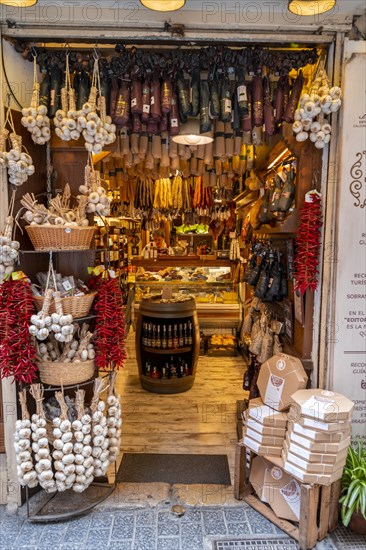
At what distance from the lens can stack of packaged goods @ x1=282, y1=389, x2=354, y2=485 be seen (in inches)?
93.6

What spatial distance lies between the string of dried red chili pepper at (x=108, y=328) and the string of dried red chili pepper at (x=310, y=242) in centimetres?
131

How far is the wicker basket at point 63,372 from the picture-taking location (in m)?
2.58

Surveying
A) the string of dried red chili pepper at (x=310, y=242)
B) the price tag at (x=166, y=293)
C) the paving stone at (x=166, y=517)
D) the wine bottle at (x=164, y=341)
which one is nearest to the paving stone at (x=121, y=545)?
the paving stone at (x=166, y=517)

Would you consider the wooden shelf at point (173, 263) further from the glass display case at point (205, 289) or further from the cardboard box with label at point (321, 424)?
the cardboard box with label at point (321, 424)

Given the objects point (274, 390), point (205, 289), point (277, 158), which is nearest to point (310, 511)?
point (274, 390)

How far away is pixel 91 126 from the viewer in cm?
254

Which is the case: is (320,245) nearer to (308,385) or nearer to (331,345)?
(331,345)

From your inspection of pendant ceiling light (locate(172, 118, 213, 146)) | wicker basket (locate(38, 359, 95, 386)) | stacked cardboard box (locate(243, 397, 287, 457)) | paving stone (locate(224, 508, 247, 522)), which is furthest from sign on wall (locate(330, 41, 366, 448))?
wicker basket (locate(38, 359, 95, 386))

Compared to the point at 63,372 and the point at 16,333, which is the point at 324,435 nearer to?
the point at 63,372

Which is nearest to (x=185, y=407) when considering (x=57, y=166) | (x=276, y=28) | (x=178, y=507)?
(x=178, y=507)

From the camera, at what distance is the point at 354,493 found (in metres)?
2.46

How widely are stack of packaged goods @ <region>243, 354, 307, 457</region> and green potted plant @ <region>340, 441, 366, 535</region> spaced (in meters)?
0.45

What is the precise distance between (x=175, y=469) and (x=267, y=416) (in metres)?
1.11

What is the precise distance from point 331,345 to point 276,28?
2.20m
